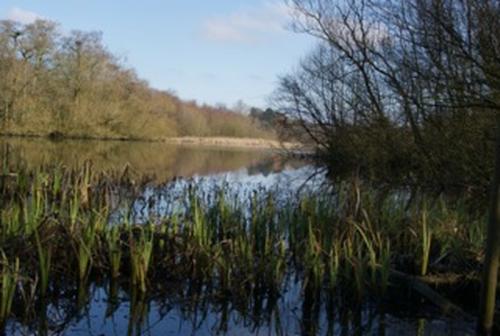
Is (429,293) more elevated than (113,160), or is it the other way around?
(113,160)

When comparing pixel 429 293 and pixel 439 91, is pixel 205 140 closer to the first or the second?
pixel 439 91

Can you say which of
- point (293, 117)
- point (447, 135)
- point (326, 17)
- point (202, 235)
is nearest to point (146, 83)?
point (293, 117)

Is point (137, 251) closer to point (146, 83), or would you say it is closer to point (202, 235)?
point (202, 235)

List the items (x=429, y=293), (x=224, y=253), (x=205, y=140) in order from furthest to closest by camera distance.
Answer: (x=205, y=140) < (x=224, y=253) < (x=429, y=293)

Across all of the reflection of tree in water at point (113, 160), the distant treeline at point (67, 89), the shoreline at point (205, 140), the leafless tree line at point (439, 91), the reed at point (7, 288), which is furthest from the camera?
the shoreline at point (205, 140)

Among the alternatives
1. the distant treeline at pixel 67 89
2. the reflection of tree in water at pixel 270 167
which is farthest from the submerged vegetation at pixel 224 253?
the distant treeline at pixel 67 89

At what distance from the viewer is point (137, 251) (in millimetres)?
5172

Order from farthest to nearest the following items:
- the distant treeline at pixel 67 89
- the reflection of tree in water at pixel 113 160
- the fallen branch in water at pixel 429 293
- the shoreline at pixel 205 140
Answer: the shoreline at pixel 205 140 → the distant treeline at pixel 67 89 → the reflection of tree in water at pixel 113 160 → the fallen branch in water at pixel 429 293

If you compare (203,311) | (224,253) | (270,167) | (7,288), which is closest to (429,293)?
(224,253)

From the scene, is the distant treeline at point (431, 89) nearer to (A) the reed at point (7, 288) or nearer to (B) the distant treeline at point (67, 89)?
(A) the reed at point (7, 288)

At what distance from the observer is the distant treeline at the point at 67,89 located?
39688mm

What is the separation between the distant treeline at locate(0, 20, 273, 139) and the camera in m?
39.7

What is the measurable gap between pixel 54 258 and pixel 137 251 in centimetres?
84

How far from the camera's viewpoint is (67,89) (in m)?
44.2
